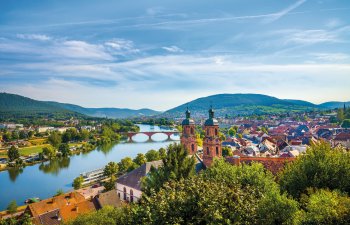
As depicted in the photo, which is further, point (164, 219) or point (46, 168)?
point (46, 168)

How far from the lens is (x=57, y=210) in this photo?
1992 centimetres

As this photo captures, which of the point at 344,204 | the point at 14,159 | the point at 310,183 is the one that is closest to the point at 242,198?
the point at 344,204

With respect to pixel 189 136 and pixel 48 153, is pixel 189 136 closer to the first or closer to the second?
pixel 189 136

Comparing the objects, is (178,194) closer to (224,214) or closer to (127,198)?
(224,214)

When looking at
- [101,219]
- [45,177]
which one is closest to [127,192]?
[101,219]

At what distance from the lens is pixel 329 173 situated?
13.4 metres

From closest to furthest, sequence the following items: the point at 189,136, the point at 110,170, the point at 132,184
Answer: the point at 132,184, the point at 189,136, the point at 110,170

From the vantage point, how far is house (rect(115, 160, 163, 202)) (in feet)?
78.6

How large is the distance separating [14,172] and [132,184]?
1201 inches

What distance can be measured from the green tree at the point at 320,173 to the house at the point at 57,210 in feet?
41.1

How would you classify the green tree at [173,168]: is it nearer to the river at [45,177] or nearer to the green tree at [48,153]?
the river at [45,177]

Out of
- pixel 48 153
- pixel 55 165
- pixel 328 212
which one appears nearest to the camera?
pixel 328 212

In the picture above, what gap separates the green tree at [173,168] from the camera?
14484 mm

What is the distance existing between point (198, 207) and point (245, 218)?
1.40 meters
